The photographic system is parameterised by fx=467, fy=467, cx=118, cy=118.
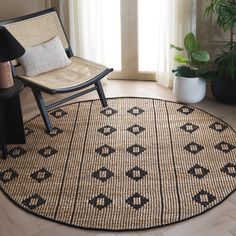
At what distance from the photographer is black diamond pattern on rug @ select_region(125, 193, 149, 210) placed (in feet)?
Result: 8.18

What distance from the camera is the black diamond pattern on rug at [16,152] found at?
298 cm

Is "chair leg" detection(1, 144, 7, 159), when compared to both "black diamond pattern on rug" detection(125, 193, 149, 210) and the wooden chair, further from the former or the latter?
"black diamond pattern on rug" detection(125, 193, 149, 210)

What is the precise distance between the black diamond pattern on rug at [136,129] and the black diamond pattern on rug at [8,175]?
0.86m

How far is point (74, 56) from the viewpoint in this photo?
3.70 metres

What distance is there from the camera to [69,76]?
11.0 ft

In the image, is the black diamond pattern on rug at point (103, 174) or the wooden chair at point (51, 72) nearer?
the black diamond pattern on rug at point (103, 174)

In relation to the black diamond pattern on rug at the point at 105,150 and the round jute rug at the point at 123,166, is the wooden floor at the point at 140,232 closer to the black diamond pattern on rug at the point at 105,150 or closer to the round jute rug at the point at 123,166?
the round jute rug at the point at 123,166

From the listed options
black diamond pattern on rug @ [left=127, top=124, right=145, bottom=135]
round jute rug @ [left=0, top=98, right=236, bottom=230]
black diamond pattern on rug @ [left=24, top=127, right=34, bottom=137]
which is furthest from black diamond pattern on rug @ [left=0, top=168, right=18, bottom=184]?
black diamond pattern on rug @ [left=127, top=124, right=145, bottom=135]

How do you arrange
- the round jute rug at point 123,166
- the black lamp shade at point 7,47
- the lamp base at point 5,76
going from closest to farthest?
the round jute rug at point 123,166
the black lamp shade at point 7,47
the lamp base at point 5,76

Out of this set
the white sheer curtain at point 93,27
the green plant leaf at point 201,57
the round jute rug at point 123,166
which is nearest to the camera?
the round jute rug at point 123,166

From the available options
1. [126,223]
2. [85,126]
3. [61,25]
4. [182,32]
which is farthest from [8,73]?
[182,32]

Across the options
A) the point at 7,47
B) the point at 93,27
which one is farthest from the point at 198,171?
the point at 93,27

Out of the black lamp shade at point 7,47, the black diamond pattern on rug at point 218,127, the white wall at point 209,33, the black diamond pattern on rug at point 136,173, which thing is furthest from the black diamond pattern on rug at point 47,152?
the white wall at point 209,33

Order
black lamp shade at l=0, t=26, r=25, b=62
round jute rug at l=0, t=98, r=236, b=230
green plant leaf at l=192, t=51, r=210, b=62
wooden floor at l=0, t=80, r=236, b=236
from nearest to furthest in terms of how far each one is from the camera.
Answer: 1. wooden floor at l=0, t=80, r=236, b=236
2. round jute rug at l=0, t=98, r=236, b=230
3. black lamp shade at l=0, t=26, r=25, b=62
4. green plant leaf at l=192, t=51, r=210, b=62
